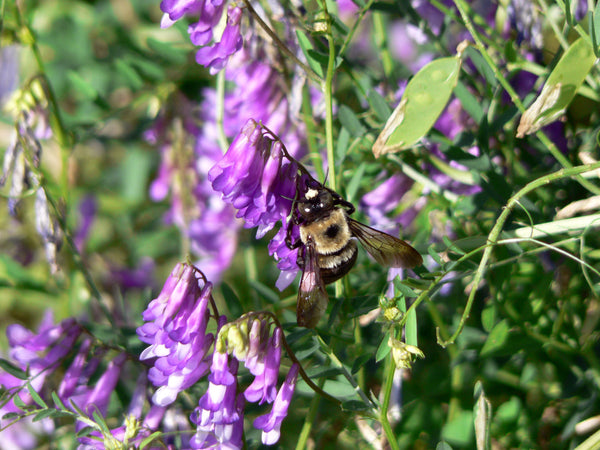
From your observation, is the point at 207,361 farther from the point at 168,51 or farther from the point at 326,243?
the point at 168,51

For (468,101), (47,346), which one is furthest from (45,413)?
(468,101)

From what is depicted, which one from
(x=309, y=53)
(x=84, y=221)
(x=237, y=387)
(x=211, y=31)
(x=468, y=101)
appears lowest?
(x=84, y=221)

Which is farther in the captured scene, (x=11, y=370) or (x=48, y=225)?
(x=48, y=225)

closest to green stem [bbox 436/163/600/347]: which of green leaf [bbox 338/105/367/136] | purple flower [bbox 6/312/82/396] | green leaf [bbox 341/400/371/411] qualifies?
green leaf [bbox 341/400/371/411]

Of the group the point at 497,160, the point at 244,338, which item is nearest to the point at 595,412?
the point at 497,160

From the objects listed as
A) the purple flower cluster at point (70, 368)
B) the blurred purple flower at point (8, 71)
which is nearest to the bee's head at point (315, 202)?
the purple flower cluster at point (70, 368)

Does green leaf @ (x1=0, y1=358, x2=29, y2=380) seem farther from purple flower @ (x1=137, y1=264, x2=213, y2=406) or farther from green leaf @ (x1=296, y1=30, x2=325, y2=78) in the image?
green leaf @ (x1=296, y1=30, x2=325, y2=78)
